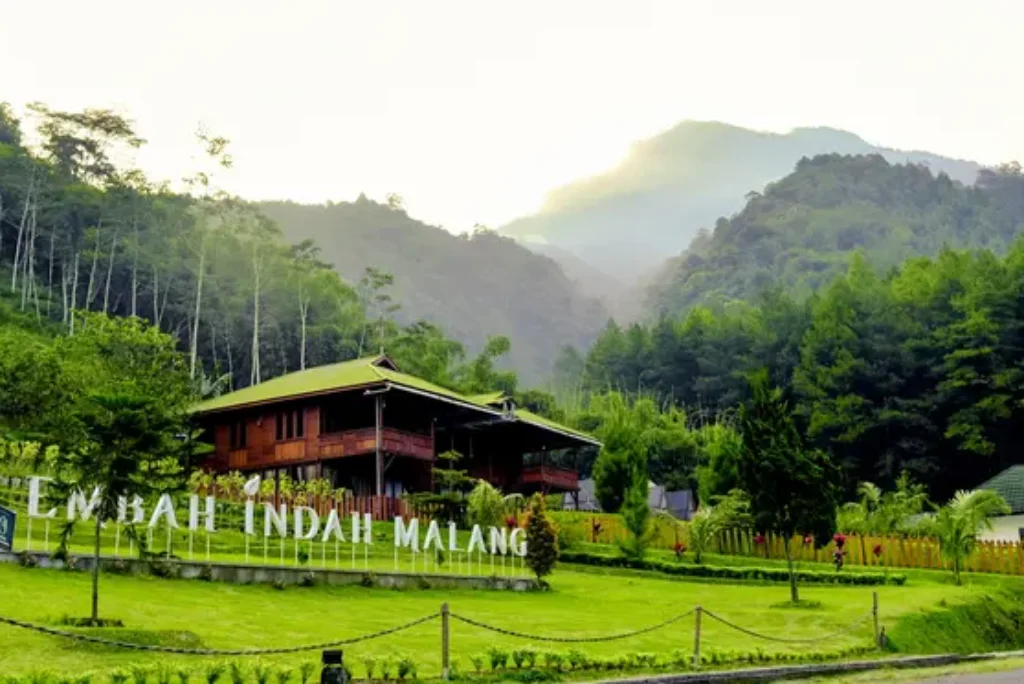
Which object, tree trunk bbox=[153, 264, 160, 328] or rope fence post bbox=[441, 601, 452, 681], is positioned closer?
rope fence post bbox=[441, 601, 452, 681]

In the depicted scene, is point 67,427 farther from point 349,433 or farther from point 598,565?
point 598,565

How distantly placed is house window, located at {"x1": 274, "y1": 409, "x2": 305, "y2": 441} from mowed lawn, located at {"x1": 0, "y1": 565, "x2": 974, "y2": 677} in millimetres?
15574

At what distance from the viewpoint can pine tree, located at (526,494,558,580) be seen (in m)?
24.2

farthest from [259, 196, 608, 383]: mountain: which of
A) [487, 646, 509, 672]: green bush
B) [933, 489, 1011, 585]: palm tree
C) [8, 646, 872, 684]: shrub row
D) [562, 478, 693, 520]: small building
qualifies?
[487, 646, 509, 672]: green bush

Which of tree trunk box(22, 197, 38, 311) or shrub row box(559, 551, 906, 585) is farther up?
tree trunk box(22, 197, 38, 311)

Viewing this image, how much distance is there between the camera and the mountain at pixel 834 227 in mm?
152375

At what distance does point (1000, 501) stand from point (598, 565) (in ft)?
35.2

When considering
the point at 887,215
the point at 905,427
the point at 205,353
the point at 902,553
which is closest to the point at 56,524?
the point at 902,553

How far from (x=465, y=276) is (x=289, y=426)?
469 feet

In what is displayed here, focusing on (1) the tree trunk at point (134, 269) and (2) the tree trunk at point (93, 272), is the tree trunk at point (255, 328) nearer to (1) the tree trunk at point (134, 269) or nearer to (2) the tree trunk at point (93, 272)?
(1) the tree trunk at point (134, 269)

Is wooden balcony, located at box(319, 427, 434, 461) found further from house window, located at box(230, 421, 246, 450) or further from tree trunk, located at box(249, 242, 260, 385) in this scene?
tree trunk, located at box(249, 242, 260, 385)

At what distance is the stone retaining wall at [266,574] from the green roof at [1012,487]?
22.3m

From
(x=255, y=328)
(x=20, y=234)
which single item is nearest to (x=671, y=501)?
(x=255, y=328)

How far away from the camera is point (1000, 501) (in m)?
29.2
